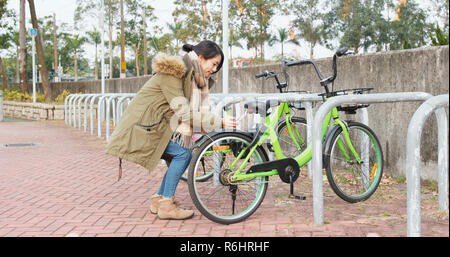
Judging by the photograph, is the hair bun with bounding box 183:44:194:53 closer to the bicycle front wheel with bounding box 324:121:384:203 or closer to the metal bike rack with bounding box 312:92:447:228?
the metal bike rack with bounding box 312:92:447:228

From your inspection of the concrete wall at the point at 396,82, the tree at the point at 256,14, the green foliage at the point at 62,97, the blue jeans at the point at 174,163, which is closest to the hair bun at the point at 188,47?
the blue jeans at the point at 174,163

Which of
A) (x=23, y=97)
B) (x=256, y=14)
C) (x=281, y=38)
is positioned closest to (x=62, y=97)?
(x=23, y=97)

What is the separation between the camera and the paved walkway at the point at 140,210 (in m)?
3.98

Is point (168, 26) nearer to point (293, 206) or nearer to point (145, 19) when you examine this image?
point (145, 19)

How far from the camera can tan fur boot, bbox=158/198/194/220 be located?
431 centimetres

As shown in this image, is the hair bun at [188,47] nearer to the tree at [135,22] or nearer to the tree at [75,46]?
the tree at [135,22]

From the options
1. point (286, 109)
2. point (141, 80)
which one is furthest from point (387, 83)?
point (141, 80)

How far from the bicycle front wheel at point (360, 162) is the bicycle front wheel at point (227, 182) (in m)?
0.84

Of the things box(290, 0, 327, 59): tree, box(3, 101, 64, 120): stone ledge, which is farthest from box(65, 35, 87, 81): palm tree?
box(3, 101, 64, 120): stone ledge

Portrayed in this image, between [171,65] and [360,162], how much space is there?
2013 millimetres

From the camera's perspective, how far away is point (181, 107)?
406 centimetres

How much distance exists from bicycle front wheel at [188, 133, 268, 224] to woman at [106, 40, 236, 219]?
0.60ft

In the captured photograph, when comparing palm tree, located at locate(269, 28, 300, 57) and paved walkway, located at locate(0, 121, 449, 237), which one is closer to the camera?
paved walkway, located at locate(0, 121, 449, 237)

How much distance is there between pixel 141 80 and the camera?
16.7 m
